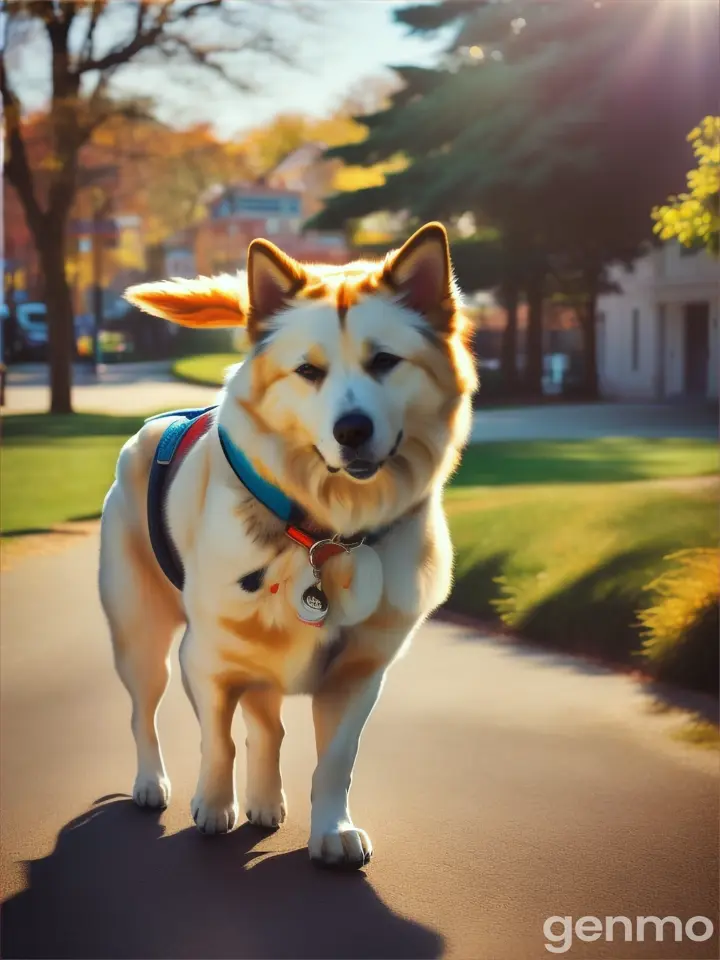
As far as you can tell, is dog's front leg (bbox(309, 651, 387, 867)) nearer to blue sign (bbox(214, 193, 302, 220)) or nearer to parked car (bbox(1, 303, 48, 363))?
blue sign (bbox(214, 193, 302, 220))

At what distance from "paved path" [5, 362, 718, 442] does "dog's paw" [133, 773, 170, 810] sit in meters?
1.54

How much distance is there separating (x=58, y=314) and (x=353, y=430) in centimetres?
423

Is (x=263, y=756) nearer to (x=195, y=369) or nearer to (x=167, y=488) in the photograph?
(x=167, y=488)

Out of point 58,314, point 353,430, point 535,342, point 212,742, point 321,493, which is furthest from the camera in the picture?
point 535,342

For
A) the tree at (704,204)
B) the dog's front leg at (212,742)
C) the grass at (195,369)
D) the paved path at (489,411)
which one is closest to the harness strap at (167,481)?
the dog's front leg at (212,742)

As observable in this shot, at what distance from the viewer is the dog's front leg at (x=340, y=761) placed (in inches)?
101

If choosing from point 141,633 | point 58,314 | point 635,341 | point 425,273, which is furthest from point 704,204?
point 58,314

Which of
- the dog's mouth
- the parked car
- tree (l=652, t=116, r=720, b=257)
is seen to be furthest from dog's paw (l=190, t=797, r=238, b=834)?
the parked car

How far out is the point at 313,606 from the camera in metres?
2.43

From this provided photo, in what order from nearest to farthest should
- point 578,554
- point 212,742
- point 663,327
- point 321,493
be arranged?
1. point 321,493
2. point 212,742
3. point 578,554
4. point 663,327

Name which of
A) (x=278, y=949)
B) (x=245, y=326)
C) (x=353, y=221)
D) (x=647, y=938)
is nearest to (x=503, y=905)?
(x=647, y=938)

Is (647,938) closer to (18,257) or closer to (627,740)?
(627,740)

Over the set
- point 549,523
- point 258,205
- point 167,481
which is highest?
point 258,205

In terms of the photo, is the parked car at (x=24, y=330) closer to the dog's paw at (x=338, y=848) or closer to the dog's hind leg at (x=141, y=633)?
the dog's hind leg at (x=141, y=633)
